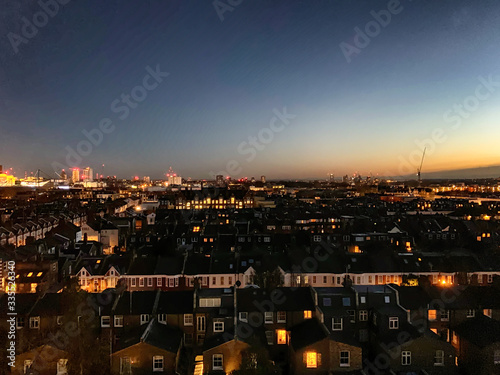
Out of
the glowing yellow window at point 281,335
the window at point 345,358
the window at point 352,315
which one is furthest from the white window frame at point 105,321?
the window at point 352,315

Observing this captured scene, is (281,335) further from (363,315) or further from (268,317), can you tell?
(363,315)

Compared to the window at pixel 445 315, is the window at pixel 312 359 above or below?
below

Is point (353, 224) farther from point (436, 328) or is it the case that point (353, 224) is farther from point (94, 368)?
point (94, 368)

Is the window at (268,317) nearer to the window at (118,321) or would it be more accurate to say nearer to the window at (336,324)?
the window at (336,324)

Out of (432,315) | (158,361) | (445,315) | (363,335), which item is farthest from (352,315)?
(158,361)

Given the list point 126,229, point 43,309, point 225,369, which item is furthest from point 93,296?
point 126,229

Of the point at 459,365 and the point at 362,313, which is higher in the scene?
the point at 362,313

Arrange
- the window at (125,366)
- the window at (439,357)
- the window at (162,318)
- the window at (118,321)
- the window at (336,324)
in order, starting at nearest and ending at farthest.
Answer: the window at (125,366) < the window at (439,357) < the window at (336,324) < the window at (118,321) < the window at (162,318)
